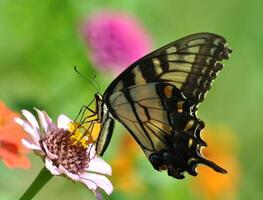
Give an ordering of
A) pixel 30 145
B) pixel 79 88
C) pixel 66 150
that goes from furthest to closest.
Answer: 1. pixel 79 88
2. pixel 66 150
3. pixel 30 145

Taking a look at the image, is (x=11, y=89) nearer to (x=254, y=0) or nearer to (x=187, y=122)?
(x=187, y=122)

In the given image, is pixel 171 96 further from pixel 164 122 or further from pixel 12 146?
pixel 12 146

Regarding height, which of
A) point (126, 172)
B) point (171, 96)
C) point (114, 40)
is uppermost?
point (114, 40)

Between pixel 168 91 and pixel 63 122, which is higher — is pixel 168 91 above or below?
above

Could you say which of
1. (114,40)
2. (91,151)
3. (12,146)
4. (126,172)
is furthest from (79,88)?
(12,146)

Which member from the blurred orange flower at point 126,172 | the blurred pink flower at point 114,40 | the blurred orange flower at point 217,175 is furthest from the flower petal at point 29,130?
the blurred orange flower at point 217,175

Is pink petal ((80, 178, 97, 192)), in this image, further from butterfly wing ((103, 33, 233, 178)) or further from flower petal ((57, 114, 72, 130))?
butterfly wing ((103, 33, 233, 178))

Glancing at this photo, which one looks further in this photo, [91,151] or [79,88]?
[79,88]

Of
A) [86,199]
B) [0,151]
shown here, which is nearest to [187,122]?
[0,151]
